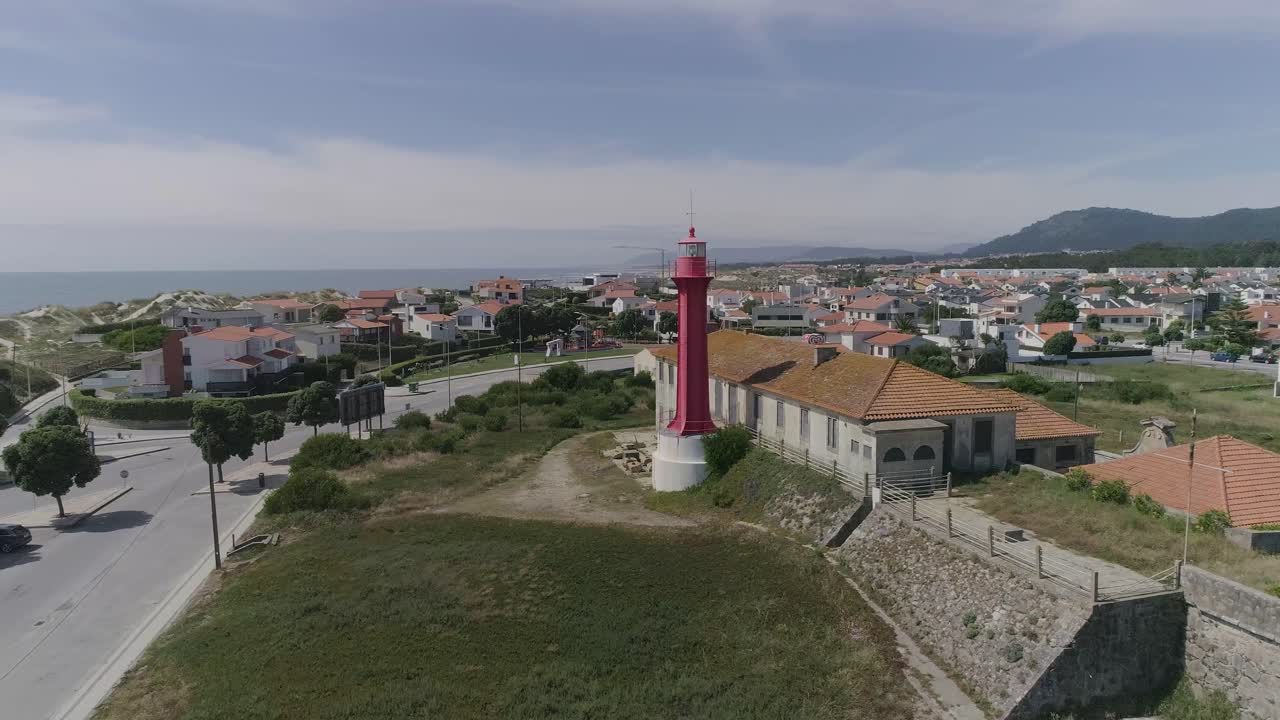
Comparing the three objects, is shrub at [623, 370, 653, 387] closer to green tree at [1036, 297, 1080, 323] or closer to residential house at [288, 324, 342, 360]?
residential house at [288, 324, 342, 360]

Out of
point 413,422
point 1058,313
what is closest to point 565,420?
point 413,422

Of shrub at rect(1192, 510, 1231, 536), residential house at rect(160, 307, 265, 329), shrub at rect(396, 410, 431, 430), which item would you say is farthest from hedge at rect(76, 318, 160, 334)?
shrub at rect(1192, 510, 1231, 536)

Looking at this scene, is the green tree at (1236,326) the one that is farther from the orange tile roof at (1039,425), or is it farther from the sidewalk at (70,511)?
the sidewalk at (70,511)

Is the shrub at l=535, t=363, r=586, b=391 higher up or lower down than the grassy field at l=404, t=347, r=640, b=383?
higher up

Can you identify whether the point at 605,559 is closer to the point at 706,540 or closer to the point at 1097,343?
the point at 706,540

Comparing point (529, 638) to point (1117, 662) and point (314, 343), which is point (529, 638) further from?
point (314, 343)
